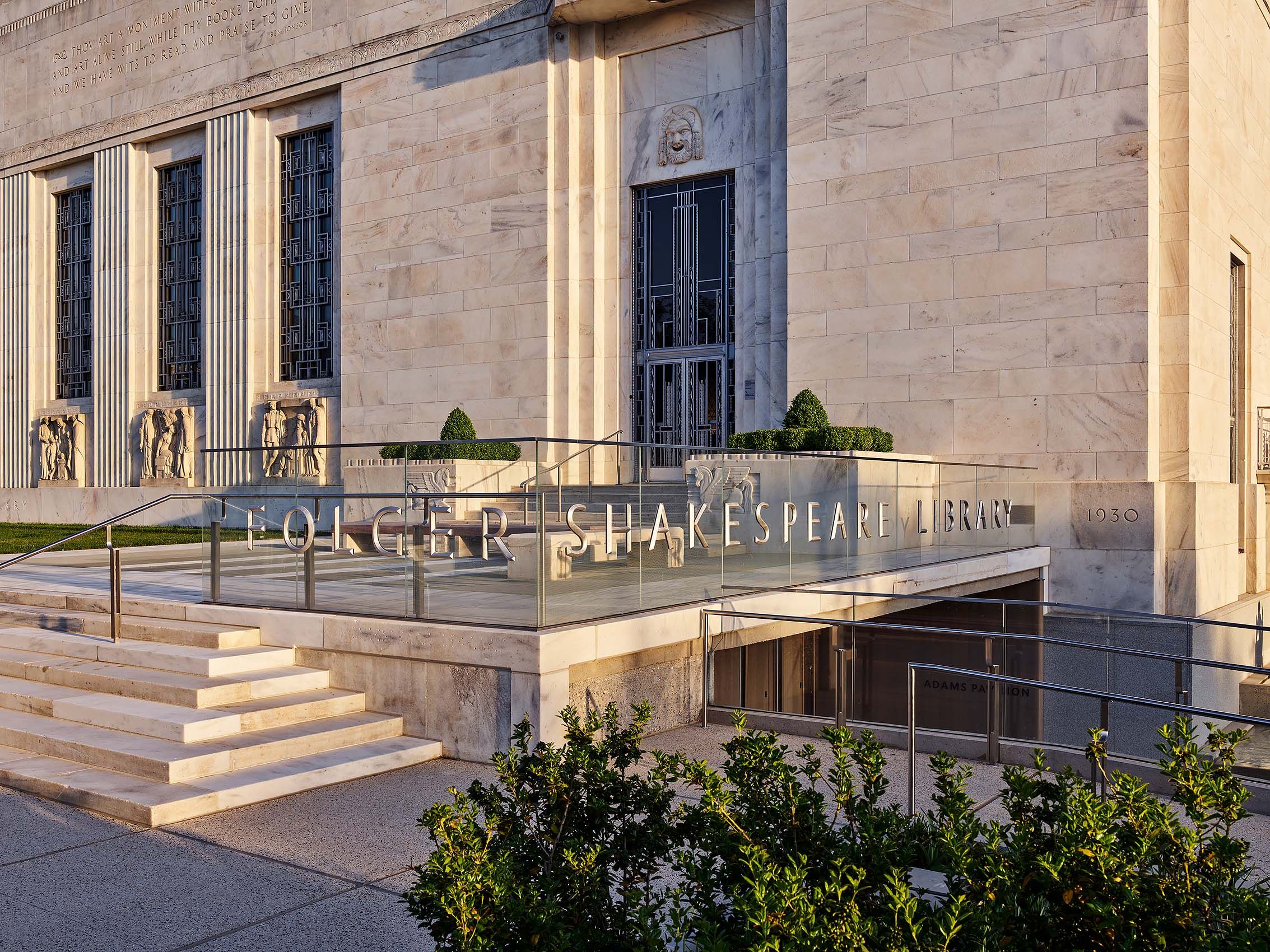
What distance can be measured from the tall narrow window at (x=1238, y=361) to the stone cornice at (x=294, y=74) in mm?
15416

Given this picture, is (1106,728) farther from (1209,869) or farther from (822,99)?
(822,99)

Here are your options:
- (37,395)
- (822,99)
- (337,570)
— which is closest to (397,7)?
(822,99)

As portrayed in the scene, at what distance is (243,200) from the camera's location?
28.7 metres

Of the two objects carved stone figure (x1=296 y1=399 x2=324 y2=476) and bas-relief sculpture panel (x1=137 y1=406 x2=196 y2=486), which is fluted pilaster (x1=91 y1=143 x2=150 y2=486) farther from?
carved stone figure (x1=296 y1=399 x2=324 y2=476)

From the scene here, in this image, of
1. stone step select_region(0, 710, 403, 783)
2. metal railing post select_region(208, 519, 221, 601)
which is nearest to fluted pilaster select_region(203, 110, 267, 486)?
metal railing post select_region(208, 519, 221, 601)

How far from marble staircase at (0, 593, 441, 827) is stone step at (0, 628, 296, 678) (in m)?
0.01

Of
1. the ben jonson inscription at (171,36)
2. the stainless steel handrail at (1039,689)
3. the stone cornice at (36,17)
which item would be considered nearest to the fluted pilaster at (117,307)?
the ben jonson inscription at (171,36)

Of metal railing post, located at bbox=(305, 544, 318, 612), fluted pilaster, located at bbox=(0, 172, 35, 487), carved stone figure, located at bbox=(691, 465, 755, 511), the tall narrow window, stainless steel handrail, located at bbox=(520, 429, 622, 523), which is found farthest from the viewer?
fluted pilaster, located at bbox=(0, 172, 35, 487)

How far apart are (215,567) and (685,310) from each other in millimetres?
14989

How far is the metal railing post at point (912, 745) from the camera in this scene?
288 inches

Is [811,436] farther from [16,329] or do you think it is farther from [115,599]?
[16,329]

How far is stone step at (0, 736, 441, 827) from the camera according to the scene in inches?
287

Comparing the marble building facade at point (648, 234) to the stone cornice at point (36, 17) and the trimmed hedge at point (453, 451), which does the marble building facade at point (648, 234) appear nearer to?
the stone cornice at point (36, 17)

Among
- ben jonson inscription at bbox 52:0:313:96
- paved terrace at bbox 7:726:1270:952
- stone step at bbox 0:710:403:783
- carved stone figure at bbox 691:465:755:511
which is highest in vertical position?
ben jonson inscription at bbox 52:0:313:96
